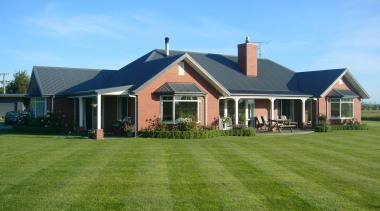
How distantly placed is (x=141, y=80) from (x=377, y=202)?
55.8ft

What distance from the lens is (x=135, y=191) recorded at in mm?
8977

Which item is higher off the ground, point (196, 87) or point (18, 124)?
point (196, 87)

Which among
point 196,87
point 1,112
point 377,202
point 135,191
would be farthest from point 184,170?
point 1,112

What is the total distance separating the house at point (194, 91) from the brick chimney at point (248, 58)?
0.07 ft

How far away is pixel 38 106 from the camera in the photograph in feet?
94.8

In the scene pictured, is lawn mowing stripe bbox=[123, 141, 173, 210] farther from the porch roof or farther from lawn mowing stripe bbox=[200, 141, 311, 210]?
the porch roof

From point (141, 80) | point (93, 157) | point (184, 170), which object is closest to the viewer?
point (184, 170)

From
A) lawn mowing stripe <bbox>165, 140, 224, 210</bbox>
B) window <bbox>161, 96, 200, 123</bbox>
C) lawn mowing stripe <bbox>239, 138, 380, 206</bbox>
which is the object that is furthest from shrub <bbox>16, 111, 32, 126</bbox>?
lawn mowing stripe <bbox>239, 138, 380, 206</bbox>

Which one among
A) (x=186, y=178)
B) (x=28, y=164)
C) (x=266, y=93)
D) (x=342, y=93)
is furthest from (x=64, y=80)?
(x=186, y=178)

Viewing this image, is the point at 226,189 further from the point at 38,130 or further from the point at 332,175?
the point at 38,130

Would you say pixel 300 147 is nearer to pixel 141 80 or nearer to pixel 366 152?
pixel 366 152

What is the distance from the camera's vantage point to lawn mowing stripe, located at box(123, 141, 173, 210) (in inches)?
315

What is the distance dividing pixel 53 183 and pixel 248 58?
2397cm

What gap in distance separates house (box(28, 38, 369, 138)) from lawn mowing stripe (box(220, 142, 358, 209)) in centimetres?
1010
